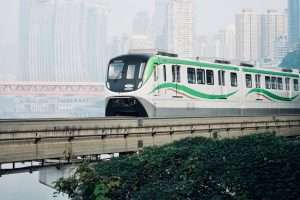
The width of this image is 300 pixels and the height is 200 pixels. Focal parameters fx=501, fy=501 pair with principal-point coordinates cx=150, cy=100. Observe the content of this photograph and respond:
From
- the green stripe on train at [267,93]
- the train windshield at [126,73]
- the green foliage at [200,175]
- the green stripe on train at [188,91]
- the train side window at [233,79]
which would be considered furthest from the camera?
the green stripe on train at [267,93]

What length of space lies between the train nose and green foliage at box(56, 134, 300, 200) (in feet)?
37.8

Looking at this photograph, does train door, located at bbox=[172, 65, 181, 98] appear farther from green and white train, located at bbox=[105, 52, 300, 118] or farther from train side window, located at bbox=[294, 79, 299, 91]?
train side window, located at bbox=[294, 79, 299, 91]

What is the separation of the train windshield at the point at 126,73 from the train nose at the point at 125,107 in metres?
0.44

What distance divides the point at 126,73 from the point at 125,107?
1431mm

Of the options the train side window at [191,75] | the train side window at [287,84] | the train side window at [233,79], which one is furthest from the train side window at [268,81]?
the train side window at [191,75]

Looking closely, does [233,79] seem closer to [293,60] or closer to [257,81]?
[257,81]

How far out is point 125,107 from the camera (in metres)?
20.2

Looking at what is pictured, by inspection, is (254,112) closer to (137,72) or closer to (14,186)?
(137,72)

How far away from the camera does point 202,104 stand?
24.1 metres

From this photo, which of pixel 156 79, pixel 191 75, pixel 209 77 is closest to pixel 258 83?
pixel 209 77

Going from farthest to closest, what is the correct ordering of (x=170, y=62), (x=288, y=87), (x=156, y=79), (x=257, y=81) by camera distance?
1. (x=288, y=87)
2. (x=257, y=81)
3. (x=170, y=62)
4. (x=156, y=79)

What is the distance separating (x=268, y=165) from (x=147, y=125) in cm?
920

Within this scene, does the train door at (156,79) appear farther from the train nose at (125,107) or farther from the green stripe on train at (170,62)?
the train nose at (125,107)

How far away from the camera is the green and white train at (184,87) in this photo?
20.2 meters
